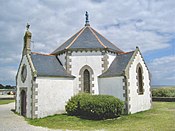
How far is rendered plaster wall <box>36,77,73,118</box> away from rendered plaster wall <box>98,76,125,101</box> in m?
3.35

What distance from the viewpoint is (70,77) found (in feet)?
59.5

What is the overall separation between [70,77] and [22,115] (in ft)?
20.0

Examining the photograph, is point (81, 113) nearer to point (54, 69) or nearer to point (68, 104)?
point (68, 104)

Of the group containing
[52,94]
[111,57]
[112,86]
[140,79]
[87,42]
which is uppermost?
[87,42]

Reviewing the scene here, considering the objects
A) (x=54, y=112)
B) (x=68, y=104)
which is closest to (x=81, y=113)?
(x=68, y=104)

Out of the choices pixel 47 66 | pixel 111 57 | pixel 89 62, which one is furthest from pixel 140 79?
pixel 47 66

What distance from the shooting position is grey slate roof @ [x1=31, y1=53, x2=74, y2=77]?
55.0 feet

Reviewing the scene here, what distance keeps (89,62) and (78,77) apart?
202 cm

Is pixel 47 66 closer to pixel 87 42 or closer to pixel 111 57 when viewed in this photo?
pixel 87 42

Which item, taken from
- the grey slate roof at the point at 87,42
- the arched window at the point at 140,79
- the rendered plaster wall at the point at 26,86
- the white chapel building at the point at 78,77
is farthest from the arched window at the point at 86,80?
the rendered plaster wall at the point at 26,86

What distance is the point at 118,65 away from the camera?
Result: 1866 centimetres

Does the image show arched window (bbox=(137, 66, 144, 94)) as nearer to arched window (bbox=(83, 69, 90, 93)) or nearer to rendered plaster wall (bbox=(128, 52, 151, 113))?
rendered plaster wall (bbox=(128, 52, 151, 113))

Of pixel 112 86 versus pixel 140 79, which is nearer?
pixel 112 86

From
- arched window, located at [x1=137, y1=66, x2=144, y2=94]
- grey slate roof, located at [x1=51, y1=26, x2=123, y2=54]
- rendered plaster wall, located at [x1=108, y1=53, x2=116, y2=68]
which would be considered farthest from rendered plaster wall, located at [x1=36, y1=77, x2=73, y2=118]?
arched window, located at [x1=137, y1=66, x2=144, y2=94]
